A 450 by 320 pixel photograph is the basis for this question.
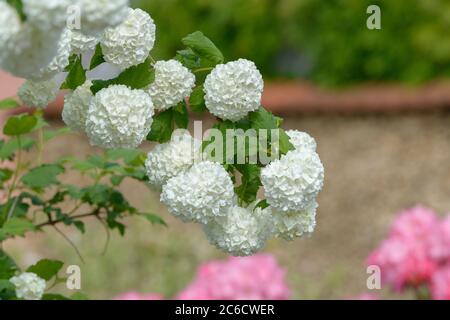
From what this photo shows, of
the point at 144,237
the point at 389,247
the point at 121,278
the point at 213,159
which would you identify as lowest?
the point at 213,159

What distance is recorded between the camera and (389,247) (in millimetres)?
2988

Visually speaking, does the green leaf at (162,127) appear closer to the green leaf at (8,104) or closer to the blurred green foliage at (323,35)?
the green leaf at (8,104)

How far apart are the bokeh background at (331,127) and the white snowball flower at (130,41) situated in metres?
3.06

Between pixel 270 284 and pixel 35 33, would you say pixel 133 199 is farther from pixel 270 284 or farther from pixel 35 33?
pixel 35 33

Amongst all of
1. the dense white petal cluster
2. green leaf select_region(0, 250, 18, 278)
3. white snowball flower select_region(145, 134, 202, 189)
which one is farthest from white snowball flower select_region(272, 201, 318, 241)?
green leaf select_region(0, 250, 18, 278)

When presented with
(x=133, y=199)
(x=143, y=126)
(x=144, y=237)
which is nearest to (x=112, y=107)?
(x=143, y=126)

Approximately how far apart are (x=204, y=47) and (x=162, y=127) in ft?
0.46

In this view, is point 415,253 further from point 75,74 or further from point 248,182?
point 75,74

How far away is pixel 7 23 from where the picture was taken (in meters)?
1.10

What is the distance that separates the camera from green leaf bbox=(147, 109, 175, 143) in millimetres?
1592

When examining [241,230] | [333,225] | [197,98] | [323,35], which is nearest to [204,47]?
[197,98]

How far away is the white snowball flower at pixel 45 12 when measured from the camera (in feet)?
3.53

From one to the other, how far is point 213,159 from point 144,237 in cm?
377

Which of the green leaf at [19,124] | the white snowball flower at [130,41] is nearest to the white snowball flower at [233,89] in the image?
the white snowball flower at [130,41]
